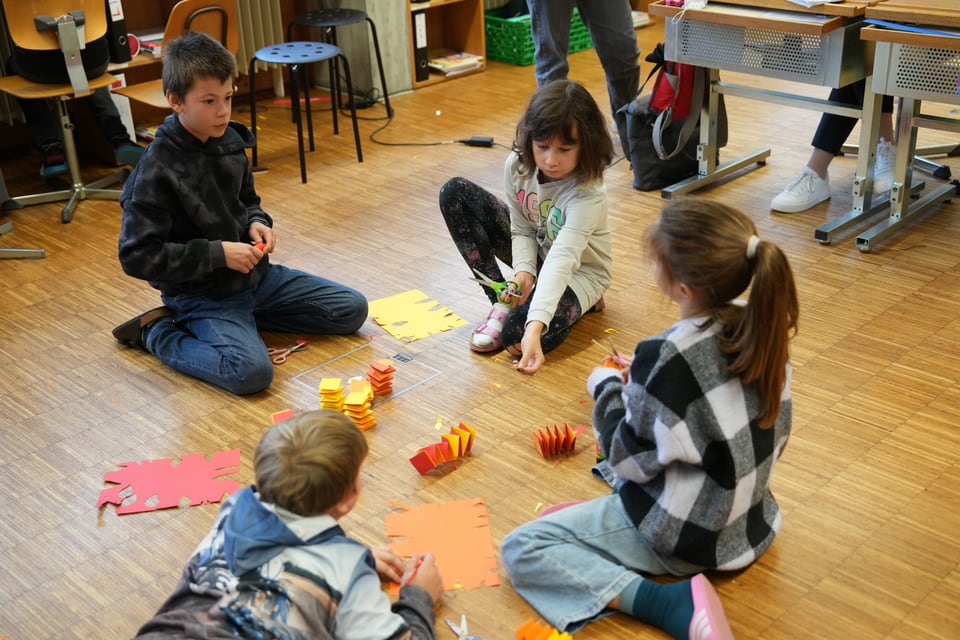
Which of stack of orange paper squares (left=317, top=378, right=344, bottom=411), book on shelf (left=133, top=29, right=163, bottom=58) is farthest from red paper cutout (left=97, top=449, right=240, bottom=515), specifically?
book on shelf (left=133, top=29, right=163, bottom=58)

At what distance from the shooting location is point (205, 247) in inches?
106

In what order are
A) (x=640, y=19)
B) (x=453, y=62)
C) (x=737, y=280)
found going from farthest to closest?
(x=640, y=19), (x=453, y=62), (x=737, y=280)

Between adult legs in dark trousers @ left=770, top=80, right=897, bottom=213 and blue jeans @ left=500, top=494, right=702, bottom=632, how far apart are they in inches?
80.2

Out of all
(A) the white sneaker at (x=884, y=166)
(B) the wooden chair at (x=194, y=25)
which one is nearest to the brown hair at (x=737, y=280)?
(A) the white sneaker at (x=884, y=166)

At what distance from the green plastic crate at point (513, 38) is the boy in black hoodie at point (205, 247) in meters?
2.98

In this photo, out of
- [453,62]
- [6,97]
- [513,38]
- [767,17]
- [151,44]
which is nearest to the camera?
[767,17]

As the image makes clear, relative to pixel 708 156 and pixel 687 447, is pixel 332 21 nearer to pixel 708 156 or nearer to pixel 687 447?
pixel 708 156

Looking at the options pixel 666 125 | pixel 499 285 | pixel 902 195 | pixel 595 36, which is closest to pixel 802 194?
pixel 902 195

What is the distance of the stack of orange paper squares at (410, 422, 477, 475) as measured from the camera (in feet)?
7.55

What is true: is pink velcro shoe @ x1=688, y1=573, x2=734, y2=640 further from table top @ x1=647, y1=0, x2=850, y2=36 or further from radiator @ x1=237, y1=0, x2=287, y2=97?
radiator @ x1=237, y1=0, x2=287, y2=97

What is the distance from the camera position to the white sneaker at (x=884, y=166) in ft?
12.5

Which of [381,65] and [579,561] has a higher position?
[381,65]

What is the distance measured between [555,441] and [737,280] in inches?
29.5

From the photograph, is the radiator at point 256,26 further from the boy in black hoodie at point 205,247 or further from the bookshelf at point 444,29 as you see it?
the boy in black hoodie at point 205,247
